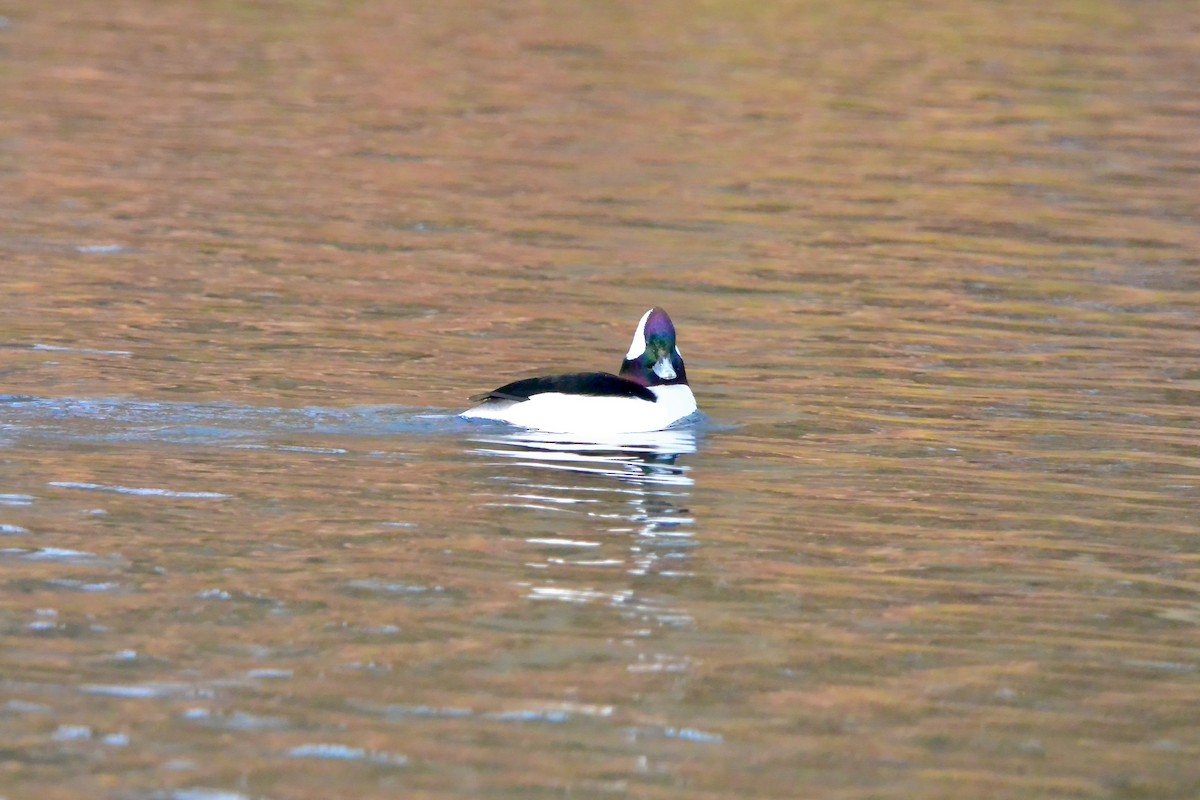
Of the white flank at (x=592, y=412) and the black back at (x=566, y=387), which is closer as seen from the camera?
the black back at (x=566, y=387)

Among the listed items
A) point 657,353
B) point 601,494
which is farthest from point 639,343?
point 601,494

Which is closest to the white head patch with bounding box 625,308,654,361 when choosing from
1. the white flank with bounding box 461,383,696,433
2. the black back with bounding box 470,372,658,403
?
the white flank with bounding box 461,383,696,433

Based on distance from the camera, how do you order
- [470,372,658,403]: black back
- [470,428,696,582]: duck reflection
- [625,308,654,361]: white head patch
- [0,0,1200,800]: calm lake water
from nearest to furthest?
[0,0,1200,800]: calm lake water < [470,428,696,582]: duck reflection < [470,372,658,403]: black back < [625,308,654,361]: white head patch

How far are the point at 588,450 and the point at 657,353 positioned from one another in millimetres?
1156

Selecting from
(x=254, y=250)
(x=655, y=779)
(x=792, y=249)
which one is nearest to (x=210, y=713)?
(x=655, y=779)

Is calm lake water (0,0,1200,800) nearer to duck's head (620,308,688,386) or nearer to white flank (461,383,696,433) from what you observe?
white flank (461,383,696,433)

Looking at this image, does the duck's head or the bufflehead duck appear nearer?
the bufflehead duck

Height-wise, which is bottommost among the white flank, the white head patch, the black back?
the white flank

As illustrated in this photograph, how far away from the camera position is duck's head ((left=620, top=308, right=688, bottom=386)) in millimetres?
13883

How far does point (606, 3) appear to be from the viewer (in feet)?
131

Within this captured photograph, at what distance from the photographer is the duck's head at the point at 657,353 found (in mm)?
13883

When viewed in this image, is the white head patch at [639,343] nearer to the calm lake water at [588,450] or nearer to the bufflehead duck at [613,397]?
the bufflehead duck at [613,397]

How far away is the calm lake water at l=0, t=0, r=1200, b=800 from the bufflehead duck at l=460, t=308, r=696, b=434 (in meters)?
0.28

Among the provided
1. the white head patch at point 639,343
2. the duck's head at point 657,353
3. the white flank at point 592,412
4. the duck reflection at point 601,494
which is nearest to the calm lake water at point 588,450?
the duck reflection at point 601,494
